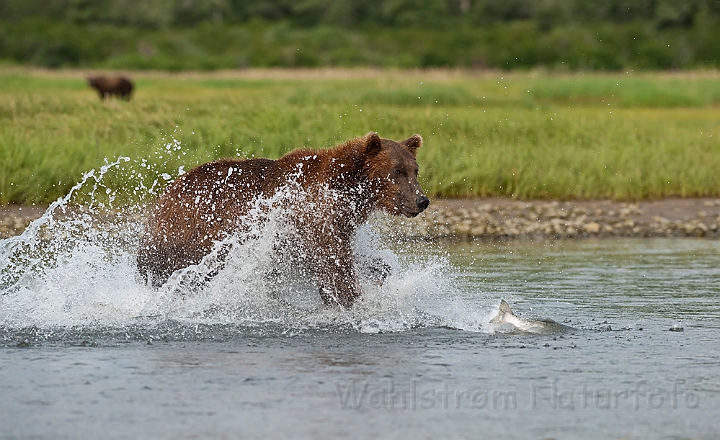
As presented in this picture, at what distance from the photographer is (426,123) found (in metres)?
17.3

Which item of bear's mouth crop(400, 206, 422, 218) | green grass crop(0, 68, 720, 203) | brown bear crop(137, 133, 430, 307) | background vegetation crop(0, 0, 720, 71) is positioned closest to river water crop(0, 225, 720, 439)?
brown bear crop(137, 133, 430, 307)

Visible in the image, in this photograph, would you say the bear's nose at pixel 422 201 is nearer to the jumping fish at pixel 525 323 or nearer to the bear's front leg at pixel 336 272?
the bear's front leg at pixel 336 272

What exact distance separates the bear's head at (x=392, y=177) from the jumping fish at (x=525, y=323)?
0.89 metres

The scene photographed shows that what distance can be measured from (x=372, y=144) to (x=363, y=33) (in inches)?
2340

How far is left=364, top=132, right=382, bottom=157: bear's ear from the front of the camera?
7.97m

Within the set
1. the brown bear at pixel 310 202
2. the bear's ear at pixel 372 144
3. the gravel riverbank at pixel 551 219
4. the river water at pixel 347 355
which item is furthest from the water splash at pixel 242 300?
the gravel riverbank at pixel 551 219

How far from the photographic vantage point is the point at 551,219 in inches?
585

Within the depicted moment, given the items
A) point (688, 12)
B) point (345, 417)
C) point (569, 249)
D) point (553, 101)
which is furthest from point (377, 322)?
point (688, 12)

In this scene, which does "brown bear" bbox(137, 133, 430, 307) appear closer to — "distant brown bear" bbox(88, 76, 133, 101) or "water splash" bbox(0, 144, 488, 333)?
"water splash" bbox(0, 144, 488, 333)

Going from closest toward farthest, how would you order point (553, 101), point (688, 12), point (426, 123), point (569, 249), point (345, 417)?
1. point (345, 417)
2. point (569, 249)
3. point (426, 123)
4. point (553, 101)
5. point (688, 12)

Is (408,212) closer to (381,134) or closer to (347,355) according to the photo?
(347,355)

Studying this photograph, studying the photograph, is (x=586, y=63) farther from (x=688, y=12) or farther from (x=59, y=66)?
(x=59, y=66)

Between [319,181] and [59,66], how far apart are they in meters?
51.4

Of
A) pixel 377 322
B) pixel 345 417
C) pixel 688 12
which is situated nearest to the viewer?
pixel 345 417
